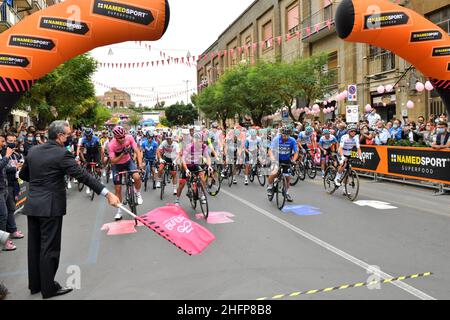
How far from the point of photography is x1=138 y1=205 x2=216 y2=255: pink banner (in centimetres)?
452

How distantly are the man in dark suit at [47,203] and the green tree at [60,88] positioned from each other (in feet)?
66.0

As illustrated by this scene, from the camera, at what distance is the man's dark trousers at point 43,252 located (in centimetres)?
468

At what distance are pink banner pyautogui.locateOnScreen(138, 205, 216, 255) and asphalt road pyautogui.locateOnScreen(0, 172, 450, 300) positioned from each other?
0.56m

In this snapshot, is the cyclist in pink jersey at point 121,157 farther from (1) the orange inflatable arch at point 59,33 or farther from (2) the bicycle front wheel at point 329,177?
(2) the bicycle front wheel at point 329,177

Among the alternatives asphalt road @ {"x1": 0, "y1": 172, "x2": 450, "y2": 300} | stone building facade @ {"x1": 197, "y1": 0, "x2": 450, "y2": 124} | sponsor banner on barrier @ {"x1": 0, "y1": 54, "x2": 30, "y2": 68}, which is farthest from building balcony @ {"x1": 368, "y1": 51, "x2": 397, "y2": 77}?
sponsor banner on barrier @ {"x1": 0, "y1": 54, "x2": 30, "y2": 68}

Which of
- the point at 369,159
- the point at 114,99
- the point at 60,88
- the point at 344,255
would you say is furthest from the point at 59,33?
the point at 114,99

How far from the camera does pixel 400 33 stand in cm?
1036

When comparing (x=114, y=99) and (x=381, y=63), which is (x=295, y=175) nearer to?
(x=381, y=63)

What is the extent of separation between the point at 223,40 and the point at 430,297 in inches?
2364

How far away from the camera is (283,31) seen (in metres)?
37.6

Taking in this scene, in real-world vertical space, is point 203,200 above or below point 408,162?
below

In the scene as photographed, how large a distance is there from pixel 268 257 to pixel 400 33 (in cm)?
734
